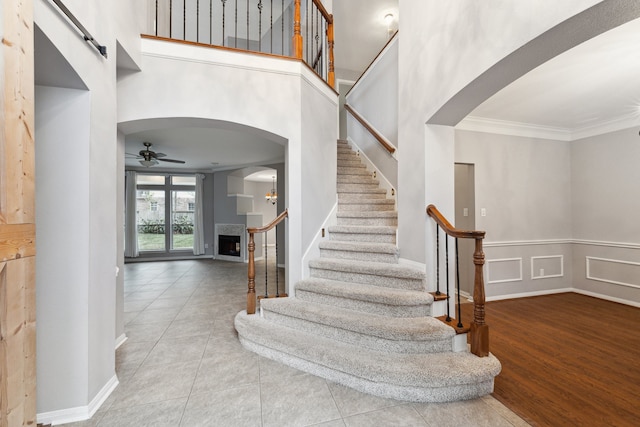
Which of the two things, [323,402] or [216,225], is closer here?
[323,402]

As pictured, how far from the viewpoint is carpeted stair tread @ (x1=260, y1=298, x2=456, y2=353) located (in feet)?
6.56

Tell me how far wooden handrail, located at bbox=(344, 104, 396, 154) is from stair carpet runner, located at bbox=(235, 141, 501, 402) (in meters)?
1.17

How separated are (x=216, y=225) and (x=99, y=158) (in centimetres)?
616

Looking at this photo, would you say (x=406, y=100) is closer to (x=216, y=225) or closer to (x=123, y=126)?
(x=123, y=126)

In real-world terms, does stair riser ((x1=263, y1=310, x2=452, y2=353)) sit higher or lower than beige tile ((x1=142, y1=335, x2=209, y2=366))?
higher

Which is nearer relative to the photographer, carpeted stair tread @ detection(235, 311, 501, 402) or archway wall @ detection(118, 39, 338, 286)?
carpeted stair tread @ detection(235, 311, 501, 402)

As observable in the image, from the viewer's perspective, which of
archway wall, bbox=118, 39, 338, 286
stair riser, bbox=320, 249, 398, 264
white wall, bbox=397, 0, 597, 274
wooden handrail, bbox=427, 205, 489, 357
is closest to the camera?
white wall, bbox=397, 0, 597, 274

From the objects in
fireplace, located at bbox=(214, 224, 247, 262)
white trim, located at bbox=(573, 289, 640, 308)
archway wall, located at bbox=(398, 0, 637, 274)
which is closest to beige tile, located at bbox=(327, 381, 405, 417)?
archway wall, located at bbox=(398, 0, 637, 274)

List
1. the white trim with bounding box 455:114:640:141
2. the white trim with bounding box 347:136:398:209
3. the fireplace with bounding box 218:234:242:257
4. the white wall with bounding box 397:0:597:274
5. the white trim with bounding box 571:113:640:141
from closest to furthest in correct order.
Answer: the white wall with bounding box 397:0:597:274
the white trim with bounding box 571:113:640:141
the white trim with bounding box 455:114:640:141
the white trim with bounding box 347:136:398:209
the fireplace with bounding box 218:234:242:257

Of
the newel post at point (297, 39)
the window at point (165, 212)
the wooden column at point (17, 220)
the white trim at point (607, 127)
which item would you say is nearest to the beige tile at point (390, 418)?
the wooden column at point (17, 220)

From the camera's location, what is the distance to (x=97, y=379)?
1.75 metres

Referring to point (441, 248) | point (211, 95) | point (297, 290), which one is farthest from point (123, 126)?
point (441, 248)

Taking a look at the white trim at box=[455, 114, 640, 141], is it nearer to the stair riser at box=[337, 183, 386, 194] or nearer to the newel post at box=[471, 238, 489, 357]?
the stair riser at box=[337, 183, 386, 194]

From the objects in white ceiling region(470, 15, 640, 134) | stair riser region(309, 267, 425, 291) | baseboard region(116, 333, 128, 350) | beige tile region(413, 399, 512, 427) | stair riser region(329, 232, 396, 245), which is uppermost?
white ceiling region(470, 15, 640, 134)
